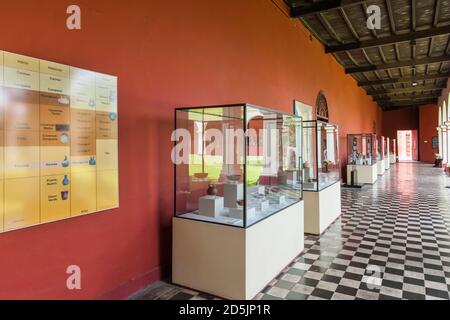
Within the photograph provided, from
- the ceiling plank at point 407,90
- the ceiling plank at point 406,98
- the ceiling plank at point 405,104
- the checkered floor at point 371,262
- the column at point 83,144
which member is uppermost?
the ceiling plank at point 405,104

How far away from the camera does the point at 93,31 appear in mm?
2635

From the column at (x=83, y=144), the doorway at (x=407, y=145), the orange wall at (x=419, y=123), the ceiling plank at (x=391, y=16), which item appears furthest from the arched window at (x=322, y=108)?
the doorway at (x=407, y=145)

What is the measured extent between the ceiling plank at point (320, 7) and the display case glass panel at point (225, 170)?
3.34 m

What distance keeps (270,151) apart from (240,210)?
233 centimetres

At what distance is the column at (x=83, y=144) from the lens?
2.48 m

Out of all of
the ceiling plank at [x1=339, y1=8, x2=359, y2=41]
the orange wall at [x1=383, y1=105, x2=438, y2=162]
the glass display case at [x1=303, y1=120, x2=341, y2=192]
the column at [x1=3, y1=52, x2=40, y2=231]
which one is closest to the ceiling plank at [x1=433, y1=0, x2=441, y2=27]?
the ceiling plank at [x1=339, y1=8, x2=359, y2=41]

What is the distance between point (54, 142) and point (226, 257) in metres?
1.84

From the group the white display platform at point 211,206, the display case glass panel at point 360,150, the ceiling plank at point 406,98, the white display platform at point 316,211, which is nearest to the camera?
the white display platform at point 211,206

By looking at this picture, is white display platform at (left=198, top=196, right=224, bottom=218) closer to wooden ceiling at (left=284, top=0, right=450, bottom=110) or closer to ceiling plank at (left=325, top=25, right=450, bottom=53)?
wooden ceiling at (left=284, top=0, right=450, bottom=110)

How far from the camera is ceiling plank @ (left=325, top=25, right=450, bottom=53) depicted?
26.0 feet

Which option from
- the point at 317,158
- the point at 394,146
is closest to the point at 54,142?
the point at 317,158

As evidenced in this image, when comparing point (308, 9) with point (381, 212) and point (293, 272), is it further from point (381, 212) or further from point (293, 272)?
point (293, 272)

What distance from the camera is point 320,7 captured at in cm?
649

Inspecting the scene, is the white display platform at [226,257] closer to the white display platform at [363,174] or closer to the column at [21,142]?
the column at [21,142]
